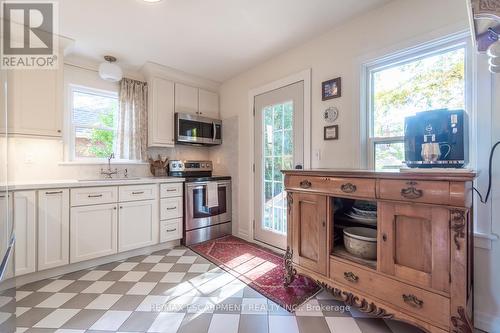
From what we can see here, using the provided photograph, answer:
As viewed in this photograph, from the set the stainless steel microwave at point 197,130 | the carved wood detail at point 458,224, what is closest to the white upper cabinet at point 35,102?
the stainless steel microwave at point 197,130

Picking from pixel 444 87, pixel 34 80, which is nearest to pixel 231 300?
pixel 444 87

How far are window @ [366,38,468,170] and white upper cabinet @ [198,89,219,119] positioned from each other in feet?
7.72

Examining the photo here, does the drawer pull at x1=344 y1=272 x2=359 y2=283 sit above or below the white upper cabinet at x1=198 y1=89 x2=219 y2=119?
below

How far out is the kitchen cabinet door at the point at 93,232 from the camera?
219cm

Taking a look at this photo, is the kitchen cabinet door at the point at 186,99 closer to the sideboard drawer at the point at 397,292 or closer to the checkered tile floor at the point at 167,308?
the checkered tile floor at the point at 167,308

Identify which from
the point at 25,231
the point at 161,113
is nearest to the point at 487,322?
the point at 25,231

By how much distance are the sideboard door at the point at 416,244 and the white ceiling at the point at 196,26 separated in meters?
1.71

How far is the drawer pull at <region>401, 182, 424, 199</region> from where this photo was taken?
1.24m

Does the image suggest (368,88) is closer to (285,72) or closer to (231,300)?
(285,72)

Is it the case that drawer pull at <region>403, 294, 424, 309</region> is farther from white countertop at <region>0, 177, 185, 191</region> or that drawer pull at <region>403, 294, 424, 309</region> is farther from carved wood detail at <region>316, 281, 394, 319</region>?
white countertop at <region>0, 177, 185, 191</region>

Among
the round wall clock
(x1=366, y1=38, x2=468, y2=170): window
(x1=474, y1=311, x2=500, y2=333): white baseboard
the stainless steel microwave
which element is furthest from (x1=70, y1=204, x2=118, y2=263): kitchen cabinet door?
(x1=474, y1=311, x2=500, y2=333): white baseboard

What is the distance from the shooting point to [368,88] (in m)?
2.01

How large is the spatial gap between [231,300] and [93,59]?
3170 mm

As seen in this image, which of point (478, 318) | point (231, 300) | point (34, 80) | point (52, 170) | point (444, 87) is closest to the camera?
point (478, 318)
